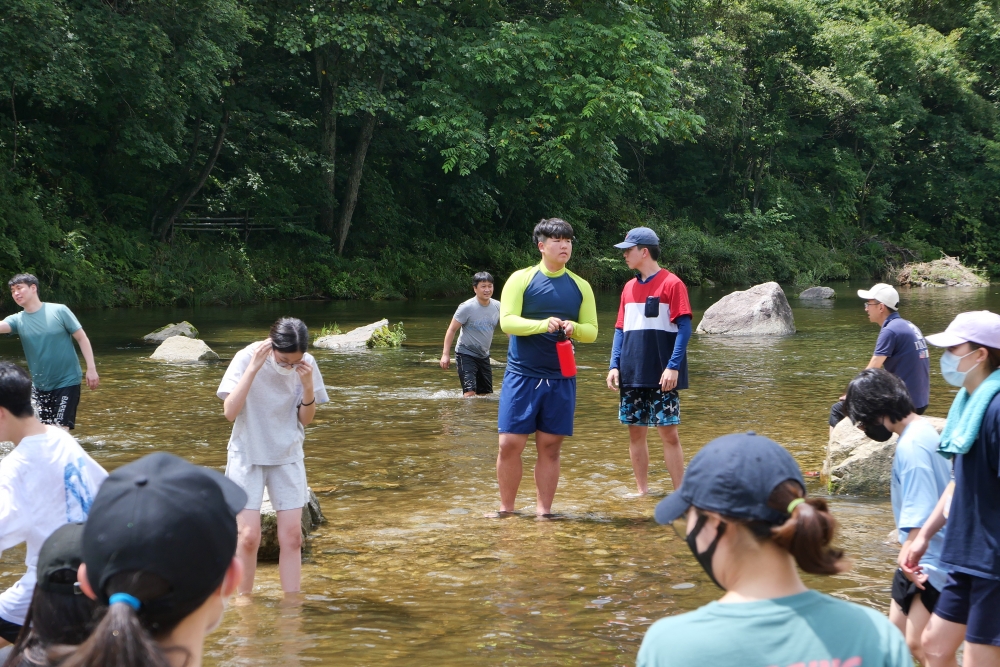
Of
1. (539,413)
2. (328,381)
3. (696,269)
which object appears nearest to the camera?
(539,413)

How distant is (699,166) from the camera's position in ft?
154

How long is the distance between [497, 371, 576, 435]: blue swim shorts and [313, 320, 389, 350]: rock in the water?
38.9 ft

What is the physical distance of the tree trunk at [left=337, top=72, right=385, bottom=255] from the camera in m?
31.7

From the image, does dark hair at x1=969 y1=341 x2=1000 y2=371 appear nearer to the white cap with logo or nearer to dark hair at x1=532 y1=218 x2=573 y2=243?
dark hair at x1=532 y1=218 x2=573 y2=243

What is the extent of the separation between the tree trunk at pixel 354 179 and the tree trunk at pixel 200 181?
417 cm

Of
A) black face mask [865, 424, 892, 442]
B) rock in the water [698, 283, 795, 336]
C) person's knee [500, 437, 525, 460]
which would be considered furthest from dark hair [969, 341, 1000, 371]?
rock in the water [698, 283, 795, 336]

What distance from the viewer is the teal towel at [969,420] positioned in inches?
138

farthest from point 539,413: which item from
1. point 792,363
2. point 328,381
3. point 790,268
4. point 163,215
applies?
point 790,268

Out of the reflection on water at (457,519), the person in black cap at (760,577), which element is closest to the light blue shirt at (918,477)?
the reflection on water at (457,519)

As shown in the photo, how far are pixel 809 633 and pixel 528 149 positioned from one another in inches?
1106

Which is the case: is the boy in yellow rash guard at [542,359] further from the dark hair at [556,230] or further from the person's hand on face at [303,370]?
the person's hand on face at [303,370]

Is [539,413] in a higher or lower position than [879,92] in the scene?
lower

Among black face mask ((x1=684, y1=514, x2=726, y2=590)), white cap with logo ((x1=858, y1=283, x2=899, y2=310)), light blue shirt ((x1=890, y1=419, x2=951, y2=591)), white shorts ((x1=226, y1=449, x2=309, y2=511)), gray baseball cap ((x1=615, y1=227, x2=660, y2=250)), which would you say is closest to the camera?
black face mask ((x1=684, y1=514, x2=726, y2=590))

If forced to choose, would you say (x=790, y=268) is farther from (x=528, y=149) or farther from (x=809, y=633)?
(x=809, y=633)
